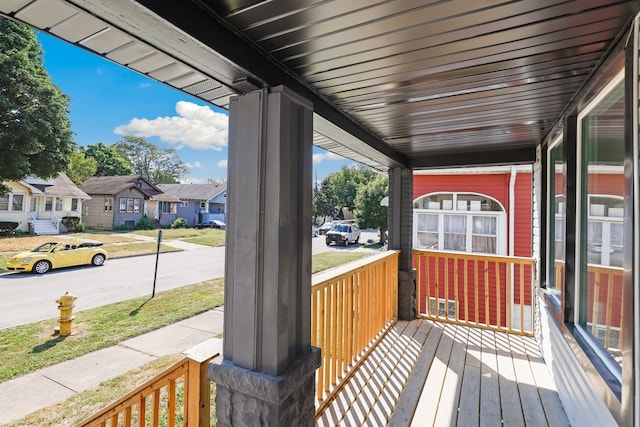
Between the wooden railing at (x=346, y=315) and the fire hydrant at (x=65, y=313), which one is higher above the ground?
the wooden railing at (x=346, y=315)

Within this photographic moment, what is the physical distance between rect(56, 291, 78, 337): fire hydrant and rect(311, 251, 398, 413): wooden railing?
4.00 m

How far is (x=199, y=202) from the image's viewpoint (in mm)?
26828

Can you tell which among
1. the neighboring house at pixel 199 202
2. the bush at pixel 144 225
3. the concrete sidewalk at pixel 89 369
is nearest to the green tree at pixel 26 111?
the bush at pixel 144 225

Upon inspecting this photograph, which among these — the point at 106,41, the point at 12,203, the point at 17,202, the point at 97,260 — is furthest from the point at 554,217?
the point at 17,202

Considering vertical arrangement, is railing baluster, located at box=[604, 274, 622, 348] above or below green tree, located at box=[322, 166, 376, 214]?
below

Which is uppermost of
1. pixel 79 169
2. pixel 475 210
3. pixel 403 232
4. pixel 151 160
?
pixel 151 160

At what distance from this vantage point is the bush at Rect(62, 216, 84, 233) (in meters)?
17.5

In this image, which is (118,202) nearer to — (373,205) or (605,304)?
(373,205)

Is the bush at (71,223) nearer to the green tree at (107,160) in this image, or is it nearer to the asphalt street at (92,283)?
the asphalt street at (92,283)

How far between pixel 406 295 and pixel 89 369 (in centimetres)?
393

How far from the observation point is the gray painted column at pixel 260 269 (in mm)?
1464

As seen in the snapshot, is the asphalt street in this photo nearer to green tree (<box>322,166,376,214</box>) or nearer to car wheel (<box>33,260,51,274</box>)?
car wheel (<box>33,260,51,274</box>)

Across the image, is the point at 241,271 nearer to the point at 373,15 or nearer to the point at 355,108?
the point at 373,15

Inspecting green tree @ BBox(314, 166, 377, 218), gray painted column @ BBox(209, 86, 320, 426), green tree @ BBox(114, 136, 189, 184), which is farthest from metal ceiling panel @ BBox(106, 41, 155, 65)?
green tree @ BBox(114, 136, 189, 184)
